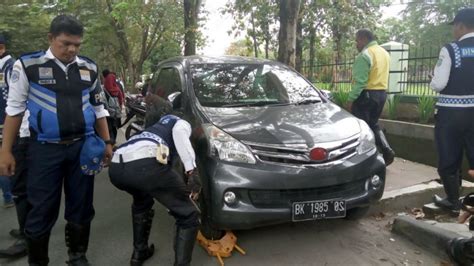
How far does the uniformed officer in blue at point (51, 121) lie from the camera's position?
294cm

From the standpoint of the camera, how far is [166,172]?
3.03m

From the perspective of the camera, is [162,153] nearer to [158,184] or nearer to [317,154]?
[158,184]

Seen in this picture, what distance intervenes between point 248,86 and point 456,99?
204cm

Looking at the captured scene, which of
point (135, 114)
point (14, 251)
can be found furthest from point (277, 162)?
point (135, 114)

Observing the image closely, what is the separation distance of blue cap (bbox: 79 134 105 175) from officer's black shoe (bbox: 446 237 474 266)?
2732 mm

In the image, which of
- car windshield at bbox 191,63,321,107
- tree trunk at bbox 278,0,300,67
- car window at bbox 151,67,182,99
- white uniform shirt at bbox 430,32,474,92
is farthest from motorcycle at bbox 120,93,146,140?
white uniform shirt at bbox 430,32,474,92

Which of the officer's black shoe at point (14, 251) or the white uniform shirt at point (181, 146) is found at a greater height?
the white uniform shirt at point (181, 146)

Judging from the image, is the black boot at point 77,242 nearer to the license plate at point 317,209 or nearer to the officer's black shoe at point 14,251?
the officer's black shoe at point 14,251

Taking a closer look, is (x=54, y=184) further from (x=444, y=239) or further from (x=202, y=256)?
(x=444, y=239)

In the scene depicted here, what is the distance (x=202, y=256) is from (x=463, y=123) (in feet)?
8.73

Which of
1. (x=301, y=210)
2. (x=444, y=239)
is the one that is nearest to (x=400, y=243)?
(x=444, y=239)

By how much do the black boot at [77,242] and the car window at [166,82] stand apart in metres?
1.78

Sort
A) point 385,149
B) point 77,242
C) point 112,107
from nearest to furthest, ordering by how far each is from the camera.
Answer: point 77,242, point 385,149, point 112,107

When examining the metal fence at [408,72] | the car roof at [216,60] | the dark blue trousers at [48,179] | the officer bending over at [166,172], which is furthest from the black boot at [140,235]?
the metal fence at [408,72]
